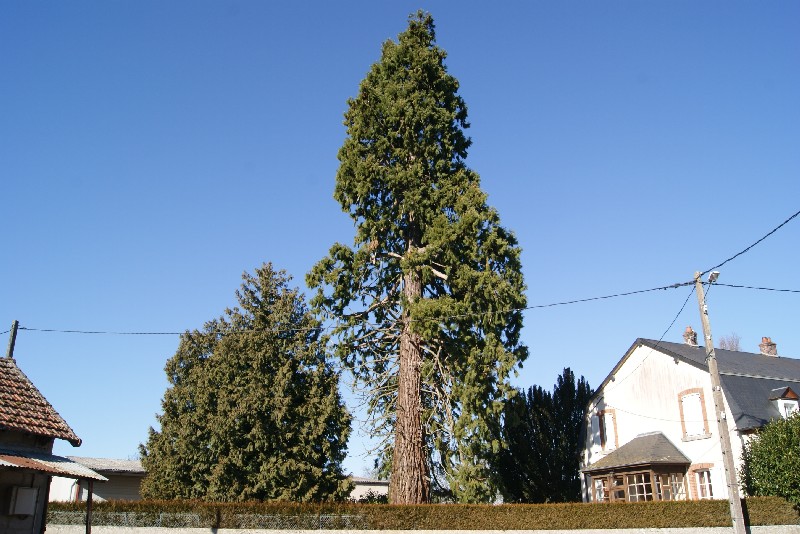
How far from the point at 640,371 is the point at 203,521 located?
20364 mm

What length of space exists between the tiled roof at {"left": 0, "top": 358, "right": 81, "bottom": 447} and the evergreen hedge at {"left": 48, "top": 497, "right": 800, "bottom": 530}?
25.7 ft

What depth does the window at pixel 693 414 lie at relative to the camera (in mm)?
27194

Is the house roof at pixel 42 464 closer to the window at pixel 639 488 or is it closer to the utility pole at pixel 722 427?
the utility pole at pixel 722 427

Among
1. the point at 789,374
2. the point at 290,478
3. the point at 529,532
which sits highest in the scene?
the point at 789,374

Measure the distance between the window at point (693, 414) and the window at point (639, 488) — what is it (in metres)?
2.50

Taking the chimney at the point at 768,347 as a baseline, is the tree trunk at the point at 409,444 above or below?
below

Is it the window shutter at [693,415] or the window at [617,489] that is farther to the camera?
the window at [617,489]

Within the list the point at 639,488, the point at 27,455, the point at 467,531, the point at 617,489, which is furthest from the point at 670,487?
the point at 27,455

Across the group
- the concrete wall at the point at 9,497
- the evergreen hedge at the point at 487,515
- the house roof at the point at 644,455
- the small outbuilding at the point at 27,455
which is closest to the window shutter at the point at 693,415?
the house roof at the point at 644,455

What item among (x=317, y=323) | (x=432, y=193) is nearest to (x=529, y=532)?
(x=317, y=323)

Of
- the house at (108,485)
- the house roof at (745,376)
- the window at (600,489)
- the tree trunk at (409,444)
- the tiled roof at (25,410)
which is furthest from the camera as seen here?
the house at (108,485)

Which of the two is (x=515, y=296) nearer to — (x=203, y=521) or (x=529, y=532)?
(x=529, y=532)

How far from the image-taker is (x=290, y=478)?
91.2ft

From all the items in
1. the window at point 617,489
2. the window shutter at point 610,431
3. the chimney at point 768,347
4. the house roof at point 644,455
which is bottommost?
the window at point 617,489
